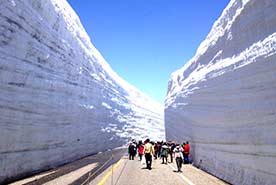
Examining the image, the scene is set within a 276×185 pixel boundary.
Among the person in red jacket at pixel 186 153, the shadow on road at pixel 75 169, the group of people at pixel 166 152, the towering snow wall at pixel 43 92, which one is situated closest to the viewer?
the shadow on road at pixel 75 169

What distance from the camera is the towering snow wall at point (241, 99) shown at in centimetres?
775

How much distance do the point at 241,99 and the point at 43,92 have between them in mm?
9561

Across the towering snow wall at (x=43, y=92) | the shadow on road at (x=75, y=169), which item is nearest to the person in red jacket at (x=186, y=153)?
the shadow on road at (x=75, y=169)

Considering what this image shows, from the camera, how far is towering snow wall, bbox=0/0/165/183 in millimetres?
10523

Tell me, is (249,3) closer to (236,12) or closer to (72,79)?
(236,12)

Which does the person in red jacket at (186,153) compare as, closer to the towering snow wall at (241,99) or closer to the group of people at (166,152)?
the group of people at (166,152)

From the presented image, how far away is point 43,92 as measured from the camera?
14148 millimetres

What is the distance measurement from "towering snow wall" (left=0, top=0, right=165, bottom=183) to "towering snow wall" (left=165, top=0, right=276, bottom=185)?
8067mm

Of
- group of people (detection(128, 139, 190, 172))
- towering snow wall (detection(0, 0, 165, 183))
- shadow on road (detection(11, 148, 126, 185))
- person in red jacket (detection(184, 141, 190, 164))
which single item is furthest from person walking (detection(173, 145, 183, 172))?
towering snow wall (detection(0, 0, 165, 183))

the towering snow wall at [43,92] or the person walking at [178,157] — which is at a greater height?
the towering snow wall at [43,92]

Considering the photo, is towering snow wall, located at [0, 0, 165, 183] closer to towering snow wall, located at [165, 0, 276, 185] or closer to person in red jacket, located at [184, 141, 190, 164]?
person in red jacket, located at [184, 141, 190, 164]

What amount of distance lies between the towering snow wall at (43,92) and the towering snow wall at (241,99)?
8067 millimetres

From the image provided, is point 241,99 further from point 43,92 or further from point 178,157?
point 43,92

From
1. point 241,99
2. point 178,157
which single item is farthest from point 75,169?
point 241,99
